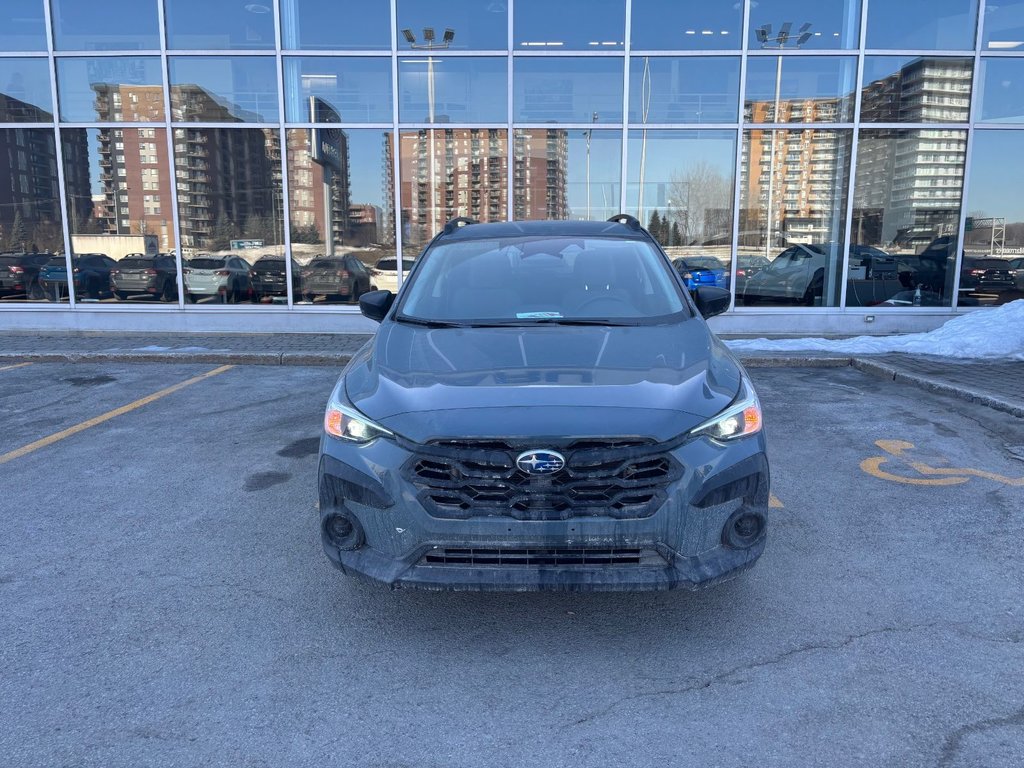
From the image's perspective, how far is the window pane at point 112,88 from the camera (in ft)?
41.1

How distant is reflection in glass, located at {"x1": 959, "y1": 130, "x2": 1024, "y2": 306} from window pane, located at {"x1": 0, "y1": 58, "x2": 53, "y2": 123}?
14999 millimetres

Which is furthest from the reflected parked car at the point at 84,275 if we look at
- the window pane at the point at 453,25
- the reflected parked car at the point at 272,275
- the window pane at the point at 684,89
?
the window pane at the point at 684,89

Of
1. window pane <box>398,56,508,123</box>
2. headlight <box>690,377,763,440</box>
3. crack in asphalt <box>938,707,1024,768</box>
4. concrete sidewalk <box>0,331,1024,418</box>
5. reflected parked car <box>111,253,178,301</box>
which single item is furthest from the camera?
reflected parked car <box>111,253,178,301</box>

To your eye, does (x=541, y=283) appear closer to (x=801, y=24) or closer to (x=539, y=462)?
(x=539, y=462)

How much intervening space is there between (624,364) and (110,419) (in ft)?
18.2

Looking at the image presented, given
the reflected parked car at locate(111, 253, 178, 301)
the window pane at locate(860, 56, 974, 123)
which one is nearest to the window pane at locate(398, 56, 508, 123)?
the reflected parked car at locate(111, 253, 178, 301)

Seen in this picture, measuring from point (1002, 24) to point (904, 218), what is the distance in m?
3.22

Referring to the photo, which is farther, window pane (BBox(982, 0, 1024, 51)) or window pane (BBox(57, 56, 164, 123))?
window pane (BBox(57, 56, 164, 123))

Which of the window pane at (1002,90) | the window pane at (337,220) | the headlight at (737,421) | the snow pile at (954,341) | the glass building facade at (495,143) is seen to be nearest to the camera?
the headlight at (737,421)

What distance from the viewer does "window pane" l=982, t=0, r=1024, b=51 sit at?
12.0m

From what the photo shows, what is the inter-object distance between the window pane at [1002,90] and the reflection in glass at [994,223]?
257 millimetres

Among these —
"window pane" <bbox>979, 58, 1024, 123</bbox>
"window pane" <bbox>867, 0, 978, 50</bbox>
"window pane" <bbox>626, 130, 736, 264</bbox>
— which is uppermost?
"window pane" <bbox>867, 0, 978, 50</bbox>

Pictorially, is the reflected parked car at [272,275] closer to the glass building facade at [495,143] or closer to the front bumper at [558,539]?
the glass building facade at [495,143]

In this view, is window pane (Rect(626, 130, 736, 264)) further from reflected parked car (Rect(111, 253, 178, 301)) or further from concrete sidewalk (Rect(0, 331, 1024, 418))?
reflected parked car (Rect(111, 253, 178, 301))
